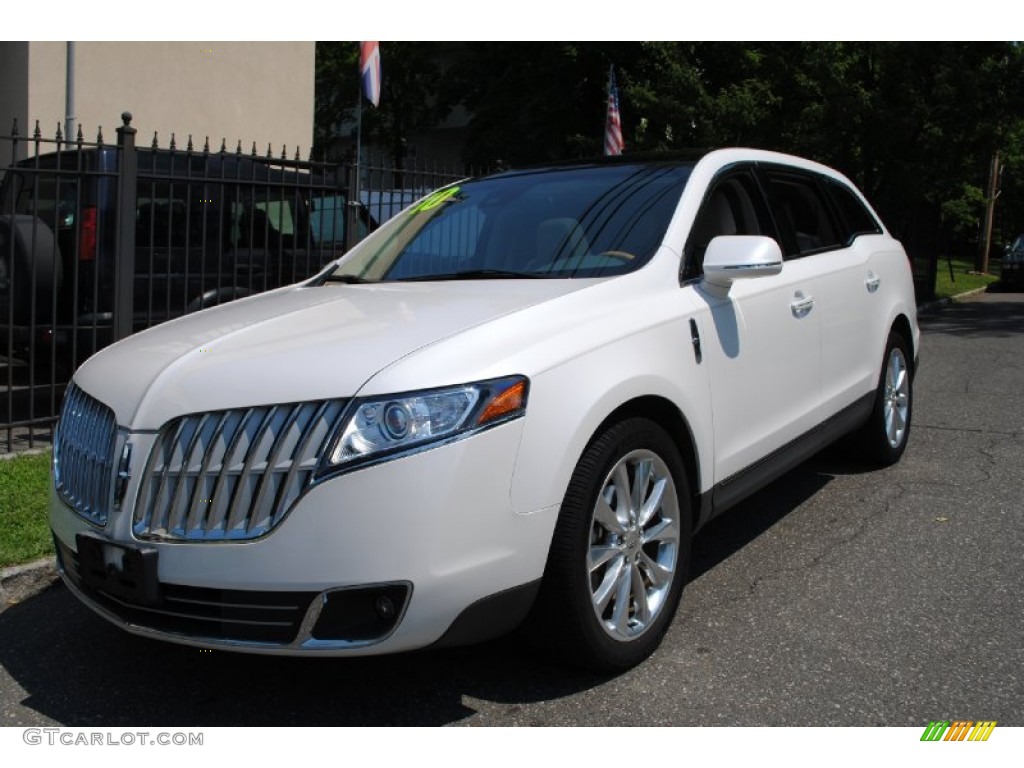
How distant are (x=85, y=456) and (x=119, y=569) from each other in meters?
0.46

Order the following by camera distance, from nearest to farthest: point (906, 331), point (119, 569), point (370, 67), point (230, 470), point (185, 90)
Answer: point (230, 470) < point (119, 569) < point (906, 331) < point (370, 67) < point (185, 90)

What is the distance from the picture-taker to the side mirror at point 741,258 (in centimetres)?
372

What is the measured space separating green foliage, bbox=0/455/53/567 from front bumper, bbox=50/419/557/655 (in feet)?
6.15

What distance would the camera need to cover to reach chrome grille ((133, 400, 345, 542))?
8.93 ft

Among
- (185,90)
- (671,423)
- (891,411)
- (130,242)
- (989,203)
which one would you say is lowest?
(891,411)

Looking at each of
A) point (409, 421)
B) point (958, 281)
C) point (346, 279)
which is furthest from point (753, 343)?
point (958, 281)

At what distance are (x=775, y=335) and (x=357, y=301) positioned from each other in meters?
1.74

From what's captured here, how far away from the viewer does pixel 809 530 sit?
16.0ft

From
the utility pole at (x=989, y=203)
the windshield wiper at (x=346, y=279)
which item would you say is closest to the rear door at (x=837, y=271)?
the windshield wiper at (x=346, y=279)

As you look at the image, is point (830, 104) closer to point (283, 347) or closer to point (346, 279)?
point (346, 279)

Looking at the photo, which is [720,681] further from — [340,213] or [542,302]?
[340,213]

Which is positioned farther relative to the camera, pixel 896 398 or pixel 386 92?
pixel 386 92

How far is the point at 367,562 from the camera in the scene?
8.79 ft
